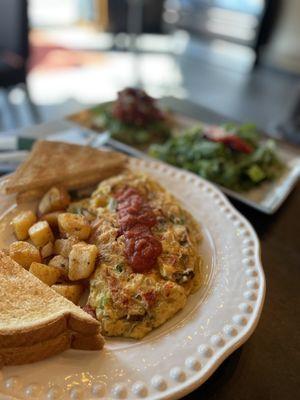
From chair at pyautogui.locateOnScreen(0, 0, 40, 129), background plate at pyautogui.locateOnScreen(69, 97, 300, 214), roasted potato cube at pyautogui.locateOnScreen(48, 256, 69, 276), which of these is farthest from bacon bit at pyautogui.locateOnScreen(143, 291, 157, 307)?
chair at pyautogui.locateOnScreen(0, 0, 40, 129)

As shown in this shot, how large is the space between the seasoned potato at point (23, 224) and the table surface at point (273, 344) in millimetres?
1005

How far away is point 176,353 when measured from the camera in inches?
54.2

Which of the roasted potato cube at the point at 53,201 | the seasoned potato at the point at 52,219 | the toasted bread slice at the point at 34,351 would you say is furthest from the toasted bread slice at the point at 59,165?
the toasted bread slice at the point at 34,351

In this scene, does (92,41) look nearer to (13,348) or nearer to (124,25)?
(124,25)

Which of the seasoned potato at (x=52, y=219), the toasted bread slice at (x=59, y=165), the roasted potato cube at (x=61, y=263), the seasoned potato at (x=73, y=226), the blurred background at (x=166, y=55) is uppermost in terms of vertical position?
the toasted bread slice at (x=59, y=165)

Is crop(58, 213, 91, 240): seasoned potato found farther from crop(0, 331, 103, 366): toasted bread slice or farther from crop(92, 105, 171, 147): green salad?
crop(92, 105, 171, 147): green salad

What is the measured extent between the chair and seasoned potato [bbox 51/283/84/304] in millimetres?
3903

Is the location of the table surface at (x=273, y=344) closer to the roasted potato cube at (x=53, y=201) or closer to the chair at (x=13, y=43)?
the roasted potato cube at (x=53, y=201)

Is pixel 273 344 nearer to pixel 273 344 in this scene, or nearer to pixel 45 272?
pixel 273 344

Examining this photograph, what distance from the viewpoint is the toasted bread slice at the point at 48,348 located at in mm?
1285

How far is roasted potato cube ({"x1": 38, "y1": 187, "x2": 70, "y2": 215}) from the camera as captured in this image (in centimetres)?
197

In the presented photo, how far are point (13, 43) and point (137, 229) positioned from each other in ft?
13.7

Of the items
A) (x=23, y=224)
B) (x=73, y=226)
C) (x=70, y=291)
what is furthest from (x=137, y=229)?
(x=23, y=224)

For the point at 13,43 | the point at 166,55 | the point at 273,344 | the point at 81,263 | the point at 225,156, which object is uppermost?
the point at 13,43
